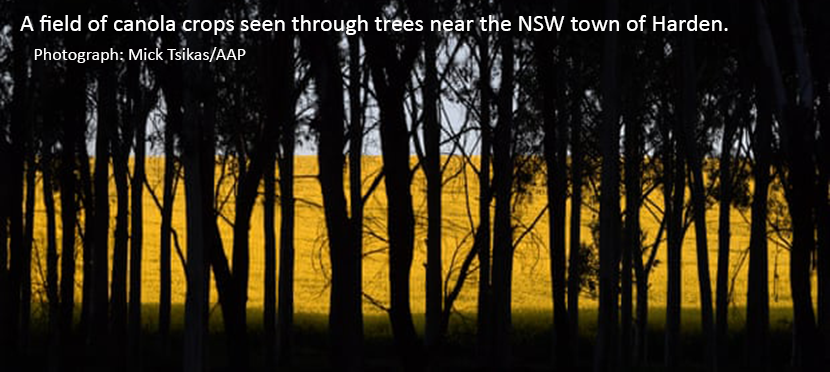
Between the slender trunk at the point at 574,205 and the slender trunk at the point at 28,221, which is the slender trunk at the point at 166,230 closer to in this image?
the slender trunk at the point at 28,221

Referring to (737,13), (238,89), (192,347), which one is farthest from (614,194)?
(238,89)

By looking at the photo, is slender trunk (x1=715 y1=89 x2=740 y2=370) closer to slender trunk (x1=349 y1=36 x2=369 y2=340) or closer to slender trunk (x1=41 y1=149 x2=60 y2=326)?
slender trunk (x1=349 y1=36 x2=369 y2=340)

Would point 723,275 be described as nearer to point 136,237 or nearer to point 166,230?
point 166,230

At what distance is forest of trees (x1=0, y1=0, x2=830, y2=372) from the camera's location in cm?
1215

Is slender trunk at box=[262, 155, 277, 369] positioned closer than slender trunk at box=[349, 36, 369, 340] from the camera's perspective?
No

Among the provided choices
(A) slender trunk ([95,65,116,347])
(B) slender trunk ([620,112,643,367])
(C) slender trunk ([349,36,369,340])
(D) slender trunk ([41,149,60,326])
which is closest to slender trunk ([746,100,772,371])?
(B) slender trunk ([620,112,643,367])

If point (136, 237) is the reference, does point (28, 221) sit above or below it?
above

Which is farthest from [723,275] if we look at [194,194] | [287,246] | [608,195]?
[194,194]

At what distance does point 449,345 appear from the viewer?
85.1 feet

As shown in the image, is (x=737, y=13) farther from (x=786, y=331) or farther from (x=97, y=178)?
(x=786, y=331)

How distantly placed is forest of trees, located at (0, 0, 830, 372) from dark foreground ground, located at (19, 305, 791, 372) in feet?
2.46

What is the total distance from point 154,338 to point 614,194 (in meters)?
19.8

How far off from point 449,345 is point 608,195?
1182 centimetres

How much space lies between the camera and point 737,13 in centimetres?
1412
